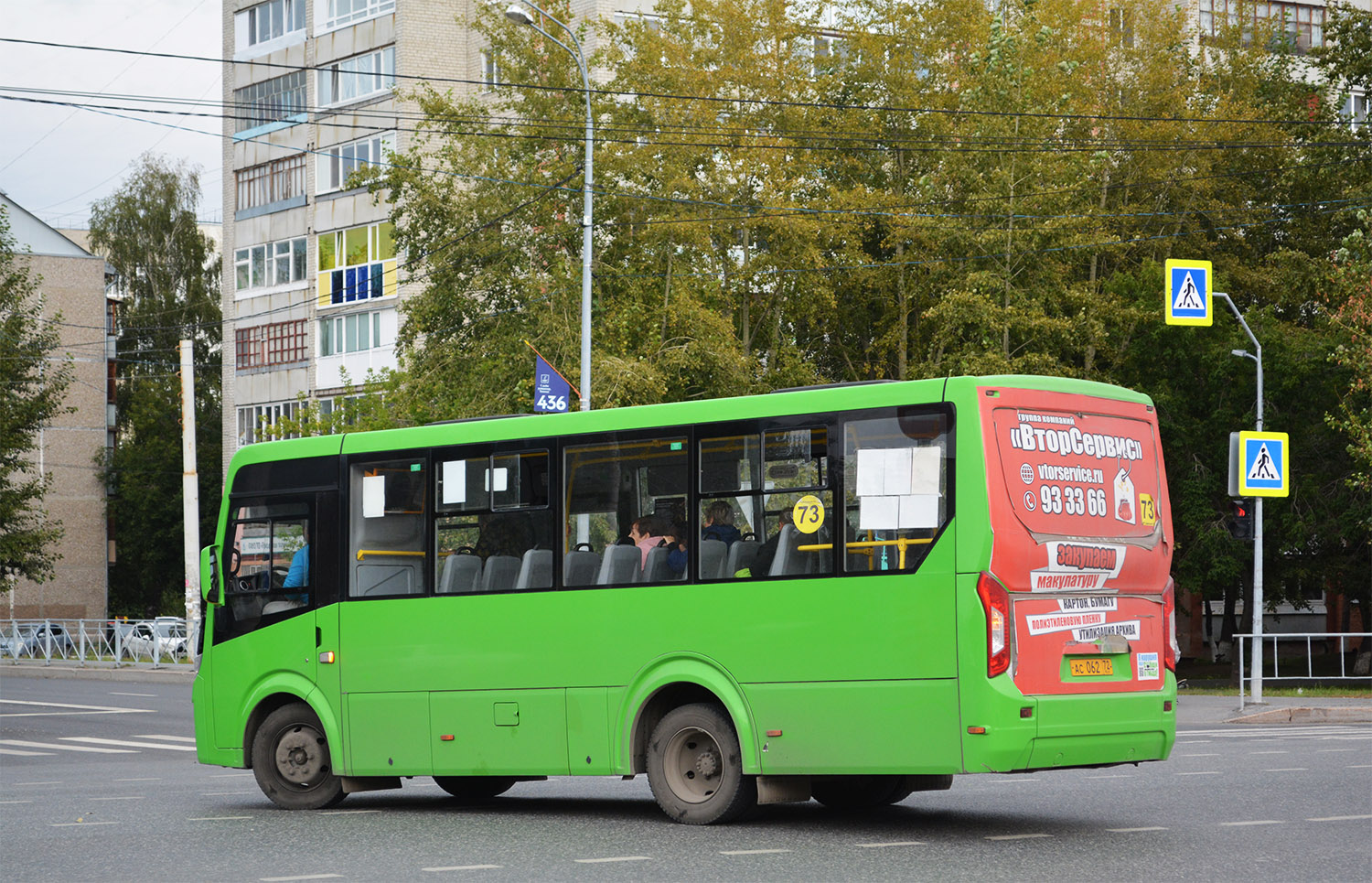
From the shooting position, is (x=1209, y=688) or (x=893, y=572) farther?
(x=1209, y=688)

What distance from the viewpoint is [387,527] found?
46.0 ft

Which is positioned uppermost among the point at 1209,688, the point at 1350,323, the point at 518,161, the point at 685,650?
the point at 518,161

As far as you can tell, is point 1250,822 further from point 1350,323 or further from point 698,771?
point 1350,323

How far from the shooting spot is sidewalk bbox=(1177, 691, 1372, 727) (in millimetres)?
25391

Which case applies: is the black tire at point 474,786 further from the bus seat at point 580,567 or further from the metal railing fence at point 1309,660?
the metal railing fence at point 1309,660

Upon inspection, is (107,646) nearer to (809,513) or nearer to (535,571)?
(535,571)

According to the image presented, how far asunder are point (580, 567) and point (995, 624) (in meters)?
3.35

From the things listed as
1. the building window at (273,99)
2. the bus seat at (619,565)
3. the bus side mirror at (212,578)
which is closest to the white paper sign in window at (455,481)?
the bus seat at (619,565)

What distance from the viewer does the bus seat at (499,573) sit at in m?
13.2

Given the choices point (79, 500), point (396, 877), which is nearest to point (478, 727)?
point (396, 877)

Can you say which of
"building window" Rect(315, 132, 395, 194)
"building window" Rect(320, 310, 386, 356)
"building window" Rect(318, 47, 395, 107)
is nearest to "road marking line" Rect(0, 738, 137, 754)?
"building window" Rect(320, 310, 386, 356)

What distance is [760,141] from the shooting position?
138ft

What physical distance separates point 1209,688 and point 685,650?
87.3 ft

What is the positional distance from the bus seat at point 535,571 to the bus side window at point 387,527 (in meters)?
0.95
